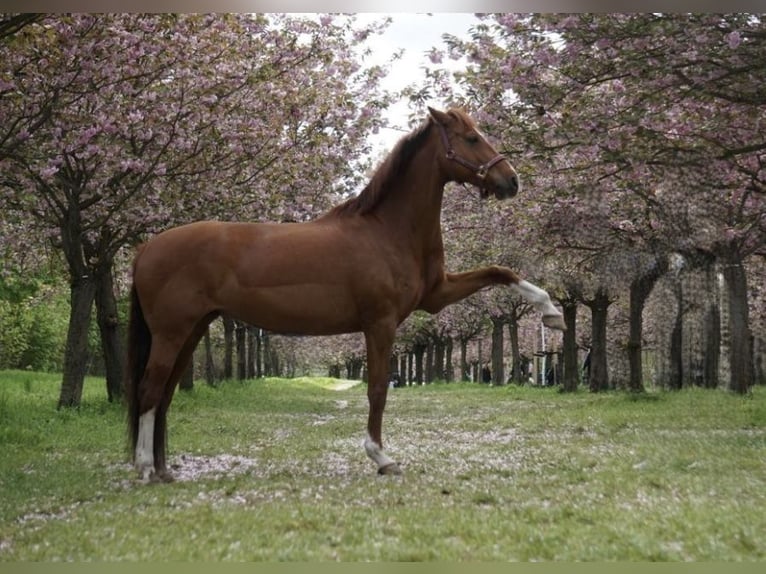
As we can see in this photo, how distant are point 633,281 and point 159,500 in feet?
→ 45.0

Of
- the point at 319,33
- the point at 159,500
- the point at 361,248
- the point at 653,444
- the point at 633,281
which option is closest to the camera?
the point at 159,500

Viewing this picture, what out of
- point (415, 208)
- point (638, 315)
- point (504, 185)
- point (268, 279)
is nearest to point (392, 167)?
point (415, 208)

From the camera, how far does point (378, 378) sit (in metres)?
6.09

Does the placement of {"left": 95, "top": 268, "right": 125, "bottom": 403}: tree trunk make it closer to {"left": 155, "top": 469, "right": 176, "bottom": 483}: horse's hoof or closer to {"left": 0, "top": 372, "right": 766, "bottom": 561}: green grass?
{"left": 0, "top": 372, "right": 766, "bottom": 561}: green grass

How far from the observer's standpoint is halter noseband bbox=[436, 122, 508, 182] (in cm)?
601

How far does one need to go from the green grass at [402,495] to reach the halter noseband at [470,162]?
2.23 meters

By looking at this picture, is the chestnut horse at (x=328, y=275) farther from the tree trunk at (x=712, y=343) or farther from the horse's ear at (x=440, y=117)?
the tree trunk at (x=712, y=343)

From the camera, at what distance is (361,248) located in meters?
6.07

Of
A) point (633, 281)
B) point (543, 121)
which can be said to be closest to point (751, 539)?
point (543, 121)

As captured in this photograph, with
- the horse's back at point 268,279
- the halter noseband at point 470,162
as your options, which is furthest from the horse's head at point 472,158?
the horse's back at point 268,279

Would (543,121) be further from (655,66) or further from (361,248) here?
(361,248)

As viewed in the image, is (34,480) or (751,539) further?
(34,480)

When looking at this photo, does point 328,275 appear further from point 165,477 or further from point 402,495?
point 165,477

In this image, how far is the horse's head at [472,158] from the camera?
600 centimetres
